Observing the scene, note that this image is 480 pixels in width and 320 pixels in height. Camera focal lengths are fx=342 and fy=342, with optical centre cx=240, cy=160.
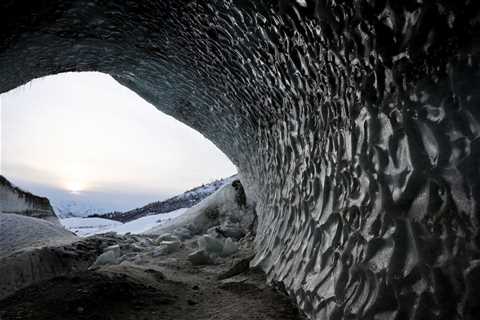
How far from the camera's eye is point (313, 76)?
1.08 metres

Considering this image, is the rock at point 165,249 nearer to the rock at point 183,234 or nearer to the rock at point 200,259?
the rock at point 200,259

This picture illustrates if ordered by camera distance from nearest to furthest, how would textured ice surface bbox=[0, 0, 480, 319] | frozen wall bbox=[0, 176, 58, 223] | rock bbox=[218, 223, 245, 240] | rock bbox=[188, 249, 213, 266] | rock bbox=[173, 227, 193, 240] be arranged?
textured ice surface bbox=[0, 0, 480, 319] → rock bbox=[188, 249, 213, 266] → rock bbox=[218, 223, 245, 240] → rock bbox=[173, 227, 193, 240] → frozen wall bbox=[0, 176, 58, 223]

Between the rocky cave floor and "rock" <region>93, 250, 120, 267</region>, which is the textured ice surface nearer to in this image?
the rocky cave floor

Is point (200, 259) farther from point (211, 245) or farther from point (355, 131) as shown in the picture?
point (355, 131)

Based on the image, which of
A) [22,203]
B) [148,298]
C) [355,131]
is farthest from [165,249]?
[22,203]

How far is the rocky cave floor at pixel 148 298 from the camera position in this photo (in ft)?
3.39

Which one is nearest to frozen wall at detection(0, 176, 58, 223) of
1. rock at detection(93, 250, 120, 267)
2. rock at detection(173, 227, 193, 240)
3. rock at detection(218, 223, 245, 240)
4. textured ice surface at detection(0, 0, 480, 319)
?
rock at detection(173, 227, 193, 240)

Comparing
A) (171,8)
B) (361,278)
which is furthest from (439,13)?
(171,8)

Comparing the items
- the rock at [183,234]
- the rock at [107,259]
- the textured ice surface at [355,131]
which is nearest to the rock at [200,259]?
the textured ice surface at [355,131]

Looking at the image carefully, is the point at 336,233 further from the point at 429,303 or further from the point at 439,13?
the point at 439,13

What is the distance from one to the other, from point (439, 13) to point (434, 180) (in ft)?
1.02

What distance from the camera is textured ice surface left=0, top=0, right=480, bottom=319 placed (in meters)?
0.63

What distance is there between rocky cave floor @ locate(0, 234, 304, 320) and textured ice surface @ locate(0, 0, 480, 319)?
11 centimetres

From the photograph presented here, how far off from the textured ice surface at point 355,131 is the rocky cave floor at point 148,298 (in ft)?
0.35
